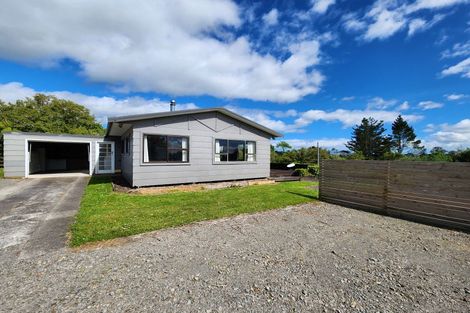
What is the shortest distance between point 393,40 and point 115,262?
1448 cm

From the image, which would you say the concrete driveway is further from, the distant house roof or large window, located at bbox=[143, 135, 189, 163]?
the distant house roof

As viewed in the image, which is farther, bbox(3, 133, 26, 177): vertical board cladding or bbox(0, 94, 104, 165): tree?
bbox(0, 94, 104, 165): tree

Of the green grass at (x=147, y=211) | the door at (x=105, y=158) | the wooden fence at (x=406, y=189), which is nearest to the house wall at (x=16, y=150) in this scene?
the door at (x=105, y=158)

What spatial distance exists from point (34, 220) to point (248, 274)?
5424mm

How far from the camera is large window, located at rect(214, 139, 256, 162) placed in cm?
1228

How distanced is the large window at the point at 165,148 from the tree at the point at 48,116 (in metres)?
26.9

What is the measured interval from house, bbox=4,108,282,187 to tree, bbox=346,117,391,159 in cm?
4645

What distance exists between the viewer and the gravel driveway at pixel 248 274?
2.44 meters

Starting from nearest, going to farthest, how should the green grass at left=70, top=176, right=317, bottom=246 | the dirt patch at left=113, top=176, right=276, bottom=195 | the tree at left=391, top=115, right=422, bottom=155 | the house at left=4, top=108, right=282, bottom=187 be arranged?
the green grass at left=70, top=176, right=317, bottom=246
the dirt patch at left=113, top=176, right=276, bottom=195
the house at left=4, top=108, right=282, bottom=187
the tree at left=391, top=115, right=422, bottom=155

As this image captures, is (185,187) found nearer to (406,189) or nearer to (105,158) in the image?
(406,189)

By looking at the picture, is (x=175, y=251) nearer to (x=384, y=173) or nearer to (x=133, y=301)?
(x=133, y=301)

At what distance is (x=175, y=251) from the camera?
12.3 feet

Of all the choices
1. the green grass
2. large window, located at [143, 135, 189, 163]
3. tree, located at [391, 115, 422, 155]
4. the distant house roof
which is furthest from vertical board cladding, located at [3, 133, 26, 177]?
tree, located at [391, 115, 422, 155]

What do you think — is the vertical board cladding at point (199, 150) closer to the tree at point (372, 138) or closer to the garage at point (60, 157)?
the garage at point (60, 157)
